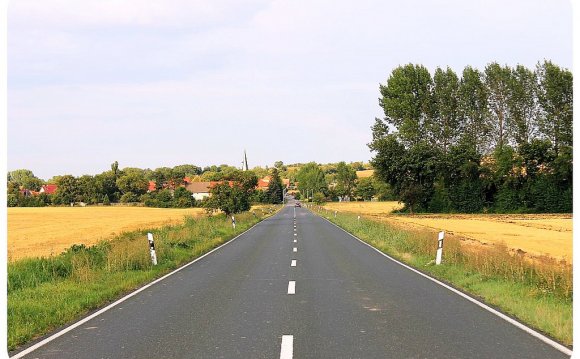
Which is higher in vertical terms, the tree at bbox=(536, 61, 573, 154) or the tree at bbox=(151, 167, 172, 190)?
the tree at bbox=(536, 61, 573, 154)

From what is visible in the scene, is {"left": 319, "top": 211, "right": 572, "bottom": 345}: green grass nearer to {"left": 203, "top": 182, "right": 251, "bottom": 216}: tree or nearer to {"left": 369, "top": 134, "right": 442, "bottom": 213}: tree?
{"left": 203, "top": 182, "right": 251, "bottom": 216}: tree

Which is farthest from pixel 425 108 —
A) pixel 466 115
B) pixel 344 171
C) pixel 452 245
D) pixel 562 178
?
pixel 344 171

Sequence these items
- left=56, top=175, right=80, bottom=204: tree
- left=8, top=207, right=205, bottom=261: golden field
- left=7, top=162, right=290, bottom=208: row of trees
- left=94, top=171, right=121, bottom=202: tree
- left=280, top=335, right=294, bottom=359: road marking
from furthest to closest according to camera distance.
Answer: left=94, top=171, right=121, bottom=202: tree → left=56, top=175, right=80, bottom=204: tree → left=7, top=162, right=290, bottom=208: row of trees → left=8, top=207, right=205, bottom=261: golden field → left=280, top=335, right=294, bottom=359: road marking

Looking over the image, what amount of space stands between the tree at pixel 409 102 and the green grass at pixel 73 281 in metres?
48.7

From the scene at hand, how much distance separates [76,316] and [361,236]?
22.2 m

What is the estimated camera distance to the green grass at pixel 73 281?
799 cm

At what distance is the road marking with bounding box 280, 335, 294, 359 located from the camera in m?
5.89

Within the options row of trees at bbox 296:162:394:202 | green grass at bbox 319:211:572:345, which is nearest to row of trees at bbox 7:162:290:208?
row of trees at bbox 296:162:394:202

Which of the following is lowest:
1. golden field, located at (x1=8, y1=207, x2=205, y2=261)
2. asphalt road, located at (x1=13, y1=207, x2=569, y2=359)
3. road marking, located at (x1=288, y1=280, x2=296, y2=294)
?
golden field, located at (x1=8, y1=207, x2=205, y2=261)

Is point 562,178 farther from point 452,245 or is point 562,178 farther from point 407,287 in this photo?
point 407,287

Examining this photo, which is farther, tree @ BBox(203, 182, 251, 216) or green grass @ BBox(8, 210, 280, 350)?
tree @ BBox(203, 182, 251, 216)

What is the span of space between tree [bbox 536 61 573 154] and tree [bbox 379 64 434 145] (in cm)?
1349

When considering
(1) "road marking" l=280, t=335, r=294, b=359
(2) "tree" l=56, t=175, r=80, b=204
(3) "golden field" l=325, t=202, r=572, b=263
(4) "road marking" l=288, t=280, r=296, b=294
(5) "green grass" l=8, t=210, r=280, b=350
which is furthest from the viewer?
(2) "tree" l=56, t=175, r=80, b=204

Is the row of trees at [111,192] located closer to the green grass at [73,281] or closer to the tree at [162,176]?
the tree at [162,176]
